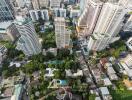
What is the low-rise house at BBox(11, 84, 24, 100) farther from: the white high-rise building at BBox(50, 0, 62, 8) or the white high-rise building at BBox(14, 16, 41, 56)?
the white high-rise building at BBox(50, 0, 62, 8)

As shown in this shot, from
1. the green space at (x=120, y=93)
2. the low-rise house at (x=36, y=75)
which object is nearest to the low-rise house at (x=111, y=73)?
the green space at (x=120, y=93)

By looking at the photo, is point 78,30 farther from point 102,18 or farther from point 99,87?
point 99,87

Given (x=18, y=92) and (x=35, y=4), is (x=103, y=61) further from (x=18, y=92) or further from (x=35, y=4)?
(x=35, y=4)

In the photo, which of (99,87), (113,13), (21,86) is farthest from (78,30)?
(21,86)

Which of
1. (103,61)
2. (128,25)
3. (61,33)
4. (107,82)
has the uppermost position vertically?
(61,33)

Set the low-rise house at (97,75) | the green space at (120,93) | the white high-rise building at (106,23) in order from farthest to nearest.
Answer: the white high-rise building at (106,23)
the low-rise house at (97,75)
the green space at (120,93)

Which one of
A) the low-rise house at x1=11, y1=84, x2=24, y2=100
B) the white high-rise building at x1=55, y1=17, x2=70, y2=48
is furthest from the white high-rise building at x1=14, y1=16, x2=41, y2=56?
the low-rise house at x1=11, y1=84, x2=24, y2=100

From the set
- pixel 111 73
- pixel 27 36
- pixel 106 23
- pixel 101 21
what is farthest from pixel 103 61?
pixel 27 36

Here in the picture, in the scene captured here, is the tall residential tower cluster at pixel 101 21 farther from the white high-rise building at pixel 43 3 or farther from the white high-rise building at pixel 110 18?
the white high-rise building at pixel 43 3
